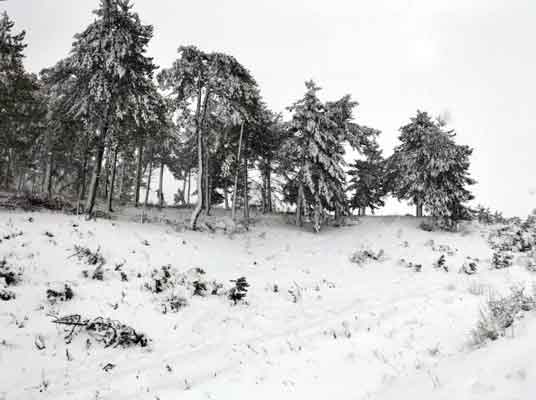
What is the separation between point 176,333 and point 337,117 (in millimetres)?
20581

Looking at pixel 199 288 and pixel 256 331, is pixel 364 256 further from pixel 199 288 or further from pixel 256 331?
pixel 256 331

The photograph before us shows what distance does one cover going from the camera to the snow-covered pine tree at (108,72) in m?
14.8

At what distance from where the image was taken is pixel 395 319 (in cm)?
643

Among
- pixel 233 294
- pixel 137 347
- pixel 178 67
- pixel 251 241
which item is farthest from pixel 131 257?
pixel 178 67

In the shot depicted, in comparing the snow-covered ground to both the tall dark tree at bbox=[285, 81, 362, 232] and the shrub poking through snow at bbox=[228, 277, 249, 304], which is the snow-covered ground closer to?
the shrub poking through snow at bbox=[228, 277, 249, 304]

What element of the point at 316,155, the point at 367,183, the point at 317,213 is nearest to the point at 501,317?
the point at 317,213

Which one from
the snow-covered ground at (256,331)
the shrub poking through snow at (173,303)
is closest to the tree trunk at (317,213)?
the snow-covered ground at (256,331)

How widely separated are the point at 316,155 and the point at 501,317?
1780 centimetres

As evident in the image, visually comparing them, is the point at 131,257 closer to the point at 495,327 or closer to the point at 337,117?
the point at 495,327

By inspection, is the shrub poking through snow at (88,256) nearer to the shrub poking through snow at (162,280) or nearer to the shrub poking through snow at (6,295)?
the shrub poking through snow at (162,280)

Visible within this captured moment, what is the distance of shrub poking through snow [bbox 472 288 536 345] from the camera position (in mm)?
3993

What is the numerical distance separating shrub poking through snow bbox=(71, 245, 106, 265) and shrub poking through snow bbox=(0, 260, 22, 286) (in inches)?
62.3

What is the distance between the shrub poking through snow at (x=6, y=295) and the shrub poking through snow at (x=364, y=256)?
38.9 feet

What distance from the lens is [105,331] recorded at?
6.45m
